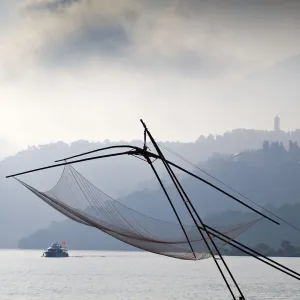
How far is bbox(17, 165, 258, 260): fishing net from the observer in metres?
17.8

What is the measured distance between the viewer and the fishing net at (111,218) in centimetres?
1783

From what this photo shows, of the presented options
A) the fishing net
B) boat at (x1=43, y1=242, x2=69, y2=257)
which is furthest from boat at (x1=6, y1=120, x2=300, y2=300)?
boat at (x1=43, y1=242, x2=69, y2=257)

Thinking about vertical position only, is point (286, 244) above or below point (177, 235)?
above

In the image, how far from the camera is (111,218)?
18609 mm

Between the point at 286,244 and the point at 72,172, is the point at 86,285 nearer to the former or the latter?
the point at 72,172

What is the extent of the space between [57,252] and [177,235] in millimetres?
125846

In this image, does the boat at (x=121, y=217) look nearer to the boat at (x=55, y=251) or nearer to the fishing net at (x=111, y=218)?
the fishing net at (x=111, y=218)

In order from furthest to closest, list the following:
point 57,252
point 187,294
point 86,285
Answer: point 57,252 → point 86,285 → point 187,294

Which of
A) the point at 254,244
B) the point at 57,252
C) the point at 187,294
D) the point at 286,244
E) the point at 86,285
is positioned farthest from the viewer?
the point at 254,244

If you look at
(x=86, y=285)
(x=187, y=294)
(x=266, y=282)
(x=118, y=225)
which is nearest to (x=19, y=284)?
(x=86, y=285)

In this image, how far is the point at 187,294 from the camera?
57.4m

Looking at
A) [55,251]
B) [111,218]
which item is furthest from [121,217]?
[55,251]

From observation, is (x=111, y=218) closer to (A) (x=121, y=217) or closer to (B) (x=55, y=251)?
(A) (x=121, y=217)

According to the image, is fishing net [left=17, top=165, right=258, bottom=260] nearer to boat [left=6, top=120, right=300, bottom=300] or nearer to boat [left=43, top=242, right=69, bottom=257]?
boat [left=6, top=120, right=300, bottom=300]
